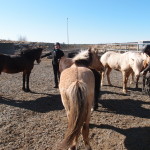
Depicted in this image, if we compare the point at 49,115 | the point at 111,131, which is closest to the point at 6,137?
the point at 49,115

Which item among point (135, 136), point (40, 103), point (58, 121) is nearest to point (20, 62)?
point (40, 103)

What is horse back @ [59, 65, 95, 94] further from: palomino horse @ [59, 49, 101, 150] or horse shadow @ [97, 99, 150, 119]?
horse shadow @ [97, 99, 150, 119]

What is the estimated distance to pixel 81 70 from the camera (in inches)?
122

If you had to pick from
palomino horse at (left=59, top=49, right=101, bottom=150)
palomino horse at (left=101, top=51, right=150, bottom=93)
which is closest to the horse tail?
palomino horse at (left=59, top=49, right=101, bottom=150)

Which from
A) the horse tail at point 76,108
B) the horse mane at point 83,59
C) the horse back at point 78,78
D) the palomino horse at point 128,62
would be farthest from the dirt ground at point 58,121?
the horse mane at point 83,59

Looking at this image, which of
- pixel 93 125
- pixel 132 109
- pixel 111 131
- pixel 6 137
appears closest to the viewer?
pixel 6 137

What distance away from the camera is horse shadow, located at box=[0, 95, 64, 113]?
5.31m

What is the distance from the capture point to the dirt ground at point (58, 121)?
347cm

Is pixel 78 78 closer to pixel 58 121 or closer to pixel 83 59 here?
pixel 83 59

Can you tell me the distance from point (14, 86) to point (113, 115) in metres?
4.56

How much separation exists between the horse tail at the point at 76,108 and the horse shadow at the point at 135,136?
139 centimetres

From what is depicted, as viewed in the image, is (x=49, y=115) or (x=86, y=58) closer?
(x=86, y=58)

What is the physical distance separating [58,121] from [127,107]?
210cm

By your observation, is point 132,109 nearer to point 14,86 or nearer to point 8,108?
point 8,108
